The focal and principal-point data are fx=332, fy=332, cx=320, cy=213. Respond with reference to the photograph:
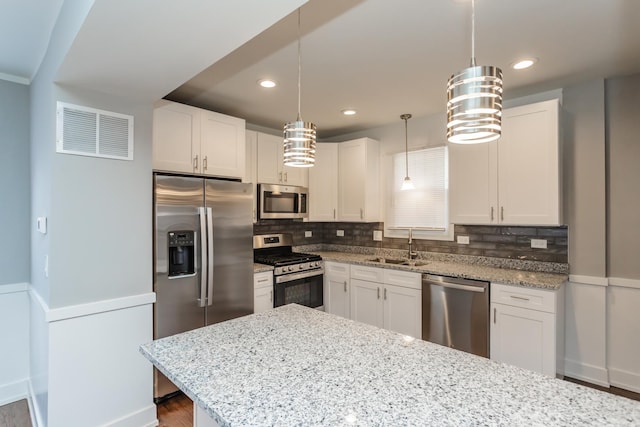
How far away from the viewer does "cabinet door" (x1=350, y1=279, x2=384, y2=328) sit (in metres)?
3.45

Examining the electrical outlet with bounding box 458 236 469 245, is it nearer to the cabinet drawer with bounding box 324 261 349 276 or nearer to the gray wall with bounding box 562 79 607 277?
the gray wall with bounding box 562 79 607 277

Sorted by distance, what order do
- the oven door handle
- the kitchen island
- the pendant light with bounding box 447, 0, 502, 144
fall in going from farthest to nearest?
the oven door handle
the pendant light with bounding box 447, 0, 502, 144
the kitchen island

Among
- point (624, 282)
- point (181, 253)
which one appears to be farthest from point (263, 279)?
point (624, 282)

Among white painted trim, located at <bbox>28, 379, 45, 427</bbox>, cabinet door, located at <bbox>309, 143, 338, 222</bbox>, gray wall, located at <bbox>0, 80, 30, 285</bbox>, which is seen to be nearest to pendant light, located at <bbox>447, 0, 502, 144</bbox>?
white painted trim, located at <bbox>28, 379, 45, 427</bbox>

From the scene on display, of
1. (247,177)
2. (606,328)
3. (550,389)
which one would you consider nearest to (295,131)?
(550,389)

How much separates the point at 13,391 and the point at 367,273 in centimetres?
317

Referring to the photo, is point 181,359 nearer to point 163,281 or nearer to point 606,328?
point 163,281

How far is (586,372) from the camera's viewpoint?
2777mm

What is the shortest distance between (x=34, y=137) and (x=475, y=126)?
2986 mm

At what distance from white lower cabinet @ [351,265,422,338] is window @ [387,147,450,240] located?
0.73 metres

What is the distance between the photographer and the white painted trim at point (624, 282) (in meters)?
2.59

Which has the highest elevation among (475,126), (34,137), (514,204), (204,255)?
(34,137)

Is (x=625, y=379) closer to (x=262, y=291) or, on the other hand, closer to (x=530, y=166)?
(x=530, y=166)

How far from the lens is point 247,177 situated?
3504 millimetres
